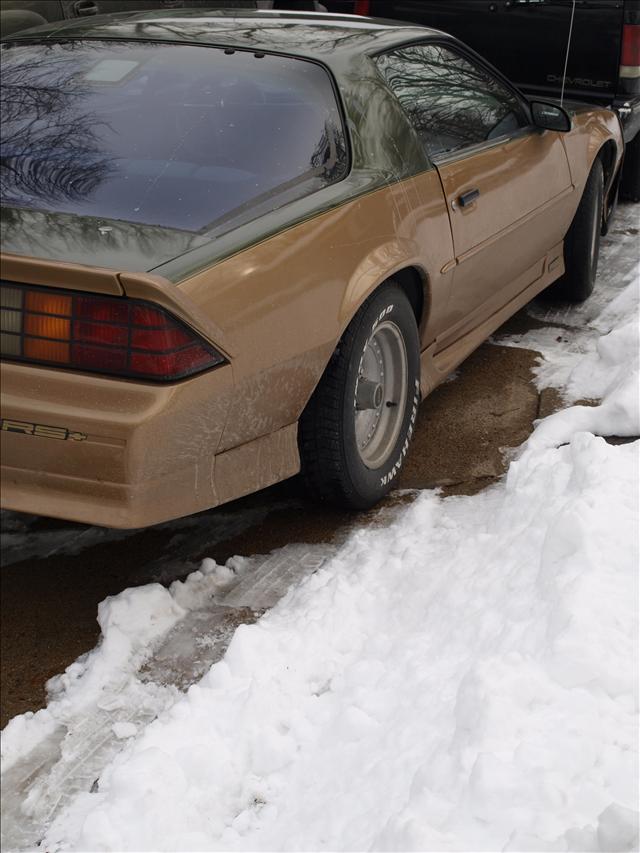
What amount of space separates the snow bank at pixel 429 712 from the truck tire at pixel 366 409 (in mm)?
318

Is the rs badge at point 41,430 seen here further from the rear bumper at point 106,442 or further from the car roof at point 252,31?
the car roof at point 252,31

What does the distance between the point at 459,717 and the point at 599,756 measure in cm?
31

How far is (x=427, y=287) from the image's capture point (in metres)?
3.79

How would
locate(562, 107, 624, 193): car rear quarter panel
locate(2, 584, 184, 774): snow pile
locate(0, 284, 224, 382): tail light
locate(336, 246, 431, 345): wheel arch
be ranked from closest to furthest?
locate(0, 284, 224, 382): tail light, locate(2, 584, 184, 774): snow pile, locate(336, 246, 431, 345): wheel arch, locate(562, 107, 624, 193): car rear quarter panel

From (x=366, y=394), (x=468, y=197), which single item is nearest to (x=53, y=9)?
(x=468, y=197)

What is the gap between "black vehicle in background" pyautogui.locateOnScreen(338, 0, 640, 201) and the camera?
6254 mm

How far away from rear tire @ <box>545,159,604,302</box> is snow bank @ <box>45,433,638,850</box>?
2.35 meters

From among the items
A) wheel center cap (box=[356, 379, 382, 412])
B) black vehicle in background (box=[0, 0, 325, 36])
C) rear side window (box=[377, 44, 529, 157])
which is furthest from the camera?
black vehicle in background (box=[0, 0, 325, 36])

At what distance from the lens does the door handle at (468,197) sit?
13.1 ft

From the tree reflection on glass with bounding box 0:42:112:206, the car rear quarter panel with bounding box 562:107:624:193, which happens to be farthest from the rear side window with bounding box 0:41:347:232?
the car rear quarter panel with bounding box 562:107:624:193

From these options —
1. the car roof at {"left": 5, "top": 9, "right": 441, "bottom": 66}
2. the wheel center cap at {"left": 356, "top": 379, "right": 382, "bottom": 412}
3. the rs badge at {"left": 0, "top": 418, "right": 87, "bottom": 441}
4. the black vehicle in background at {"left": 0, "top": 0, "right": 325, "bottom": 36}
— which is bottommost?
the wheel center cap at {"left": 356, "top": 379, "right": 382, "bottom": 412}

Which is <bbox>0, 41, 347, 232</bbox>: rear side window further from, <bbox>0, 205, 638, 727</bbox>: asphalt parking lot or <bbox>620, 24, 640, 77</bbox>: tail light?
<bbox>620, 24, 640, 77</bbox>: tail light

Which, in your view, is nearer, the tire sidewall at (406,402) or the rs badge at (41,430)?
the rs badge at (41,430)

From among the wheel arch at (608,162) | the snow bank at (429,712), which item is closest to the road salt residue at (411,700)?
the snow bank at (429,712)
